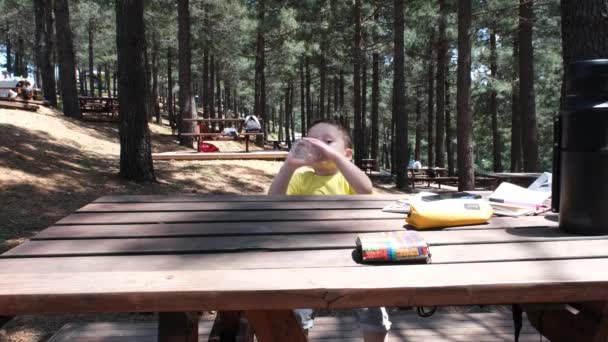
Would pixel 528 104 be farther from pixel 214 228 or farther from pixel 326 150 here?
pixel 214 228

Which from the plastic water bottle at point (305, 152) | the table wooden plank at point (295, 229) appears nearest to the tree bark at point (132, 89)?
the plastic water bottle at point (305, 152)

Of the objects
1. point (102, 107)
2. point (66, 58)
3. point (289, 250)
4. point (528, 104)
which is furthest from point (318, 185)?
point (102, 107)

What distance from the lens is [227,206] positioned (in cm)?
223

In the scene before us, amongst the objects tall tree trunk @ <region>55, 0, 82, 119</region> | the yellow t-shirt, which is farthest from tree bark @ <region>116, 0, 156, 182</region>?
tall tree trunk @ <region>55, 0, 82, 119</region>

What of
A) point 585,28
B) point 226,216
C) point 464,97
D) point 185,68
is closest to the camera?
point 226,216

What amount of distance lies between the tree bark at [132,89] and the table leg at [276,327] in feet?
22.4

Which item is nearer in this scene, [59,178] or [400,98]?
[59,178]

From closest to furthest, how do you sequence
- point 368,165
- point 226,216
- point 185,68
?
point 226,216, point 185,68, point 368,165

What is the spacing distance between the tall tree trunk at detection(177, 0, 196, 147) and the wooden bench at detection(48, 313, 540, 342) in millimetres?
12696

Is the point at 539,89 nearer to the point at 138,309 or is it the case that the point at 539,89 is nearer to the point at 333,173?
the point at 333,173

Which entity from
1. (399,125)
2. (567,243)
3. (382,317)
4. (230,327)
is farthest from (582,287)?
(399,125)

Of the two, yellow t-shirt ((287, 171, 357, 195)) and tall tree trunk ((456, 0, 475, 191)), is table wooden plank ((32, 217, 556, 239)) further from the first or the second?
tall tree trunk ((456, 0, 475, 191))

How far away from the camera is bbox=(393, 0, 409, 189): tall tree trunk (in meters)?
12.8

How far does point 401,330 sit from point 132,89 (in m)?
6.27
